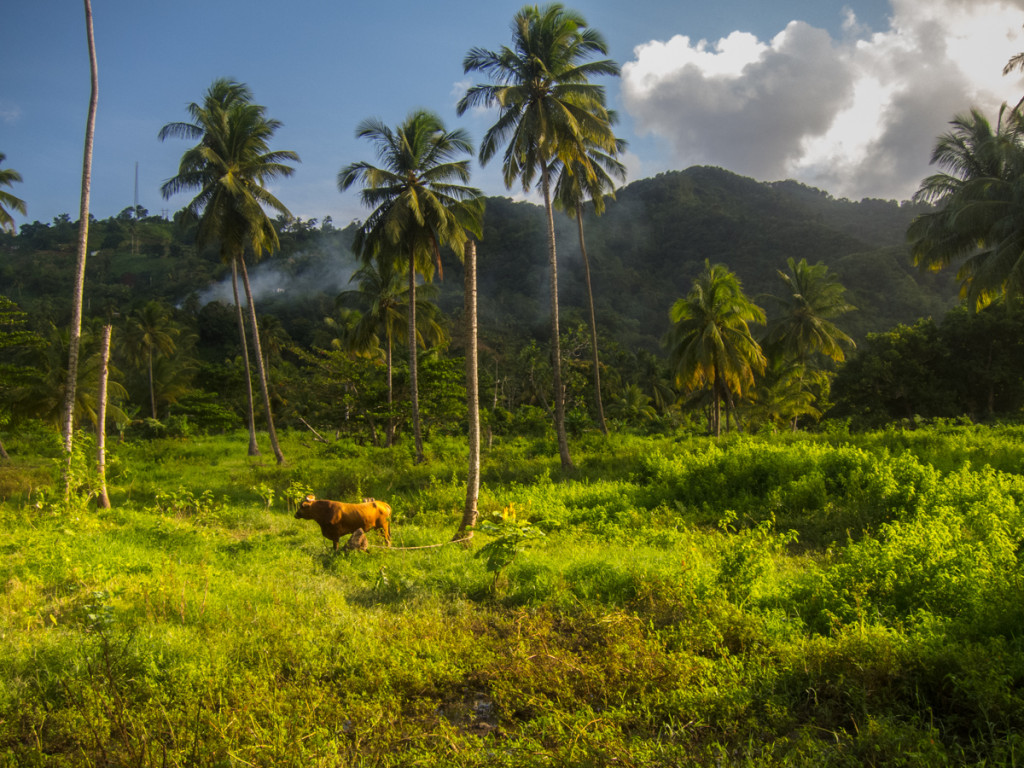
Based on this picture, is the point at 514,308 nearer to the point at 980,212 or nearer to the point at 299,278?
the point at 299,278

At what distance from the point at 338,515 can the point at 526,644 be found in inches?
155

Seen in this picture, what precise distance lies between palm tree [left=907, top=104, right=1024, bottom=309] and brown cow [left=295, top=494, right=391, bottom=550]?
69.3ft

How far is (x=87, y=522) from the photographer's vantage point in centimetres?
841

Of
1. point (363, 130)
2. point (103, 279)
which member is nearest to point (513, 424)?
point (363, 130)

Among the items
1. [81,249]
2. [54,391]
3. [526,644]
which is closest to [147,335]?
[54,391]

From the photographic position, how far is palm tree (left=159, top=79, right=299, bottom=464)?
18750 mm

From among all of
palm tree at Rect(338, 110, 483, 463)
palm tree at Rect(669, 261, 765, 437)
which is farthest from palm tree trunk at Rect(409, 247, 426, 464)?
palm tree at Rect(669, 261, 765, 437)

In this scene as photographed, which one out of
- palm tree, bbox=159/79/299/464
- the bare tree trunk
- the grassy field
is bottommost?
the grassy field

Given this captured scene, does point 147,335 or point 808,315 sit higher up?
point 147,335

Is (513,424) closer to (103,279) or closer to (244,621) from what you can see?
(244,621)

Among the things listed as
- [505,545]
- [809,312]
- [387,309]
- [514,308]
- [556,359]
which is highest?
[514,308]

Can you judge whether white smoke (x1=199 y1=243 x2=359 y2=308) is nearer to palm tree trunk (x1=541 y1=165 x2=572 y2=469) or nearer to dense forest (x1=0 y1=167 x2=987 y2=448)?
dense forest (x1=0 y1=167 x2=987 y2=448)

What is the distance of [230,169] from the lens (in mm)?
19031

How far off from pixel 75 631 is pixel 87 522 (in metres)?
4.01
